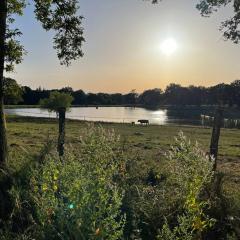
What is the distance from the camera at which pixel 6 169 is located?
10.4 metres

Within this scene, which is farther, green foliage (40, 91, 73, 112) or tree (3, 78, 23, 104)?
green foliage (40, 91, 73, 112)

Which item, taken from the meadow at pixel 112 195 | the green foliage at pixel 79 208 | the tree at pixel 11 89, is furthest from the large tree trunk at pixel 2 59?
the green foliage at pixel 79 208

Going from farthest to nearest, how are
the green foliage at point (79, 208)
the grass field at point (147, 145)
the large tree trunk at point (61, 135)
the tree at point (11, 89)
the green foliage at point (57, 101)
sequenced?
the green foliage at point (57, 101), the tree at point (11, 89), the large tree trunk at point (61, 135), the grass field at point (147, 145), the green foliage at point (79, 208)

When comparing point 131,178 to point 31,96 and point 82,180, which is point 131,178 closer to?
point 82,180

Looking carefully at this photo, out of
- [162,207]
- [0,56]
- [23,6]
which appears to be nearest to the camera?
[162,207]

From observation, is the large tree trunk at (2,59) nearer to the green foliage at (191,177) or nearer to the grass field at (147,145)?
the grass field at (147,145)

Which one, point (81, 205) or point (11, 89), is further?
point (11, 89)

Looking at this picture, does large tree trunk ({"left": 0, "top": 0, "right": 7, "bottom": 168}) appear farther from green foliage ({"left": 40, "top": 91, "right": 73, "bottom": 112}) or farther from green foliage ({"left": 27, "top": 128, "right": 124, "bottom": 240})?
green foliage ({"left": 40, "top": 91, "right": 73, "bottom": 112})

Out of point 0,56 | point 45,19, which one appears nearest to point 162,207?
point 0,56

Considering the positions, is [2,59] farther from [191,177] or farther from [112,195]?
[191,177]

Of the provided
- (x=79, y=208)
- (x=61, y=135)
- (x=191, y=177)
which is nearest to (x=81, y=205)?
(x=79, y=208)

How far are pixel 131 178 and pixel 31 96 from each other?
176 m

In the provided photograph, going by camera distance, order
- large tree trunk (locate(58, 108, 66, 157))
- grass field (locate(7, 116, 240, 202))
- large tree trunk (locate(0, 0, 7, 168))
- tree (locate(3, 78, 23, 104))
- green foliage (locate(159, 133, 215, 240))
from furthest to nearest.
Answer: tree (locate(3, 78, 23, 104)) → large tree trunk (locate(58, 108, 66, 157)) → grass field (locate(7, 116, 240, 202)) → large tree trunk (locate(0, 0, 7, 168)) → green foliage (locate(159, 133, 215, 240))

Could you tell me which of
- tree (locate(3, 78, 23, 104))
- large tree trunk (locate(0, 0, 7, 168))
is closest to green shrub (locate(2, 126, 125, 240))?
large tree trunk (locate(0, 0, 7, 168))
